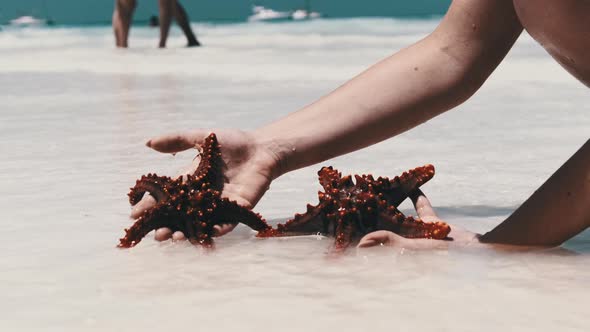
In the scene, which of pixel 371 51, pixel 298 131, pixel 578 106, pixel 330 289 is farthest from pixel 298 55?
pixel 330 289

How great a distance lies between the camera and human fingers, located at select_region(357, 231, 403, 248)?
2662mm

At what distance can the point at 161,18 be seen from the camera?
16.0 metres

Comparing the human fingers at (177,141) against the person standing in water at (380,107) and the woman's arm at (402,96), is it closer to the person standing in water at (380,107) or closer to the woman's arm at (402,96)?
the person standing in water at (380,107)

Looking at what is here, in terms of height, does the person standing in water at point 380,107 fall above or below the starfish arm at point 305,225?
above

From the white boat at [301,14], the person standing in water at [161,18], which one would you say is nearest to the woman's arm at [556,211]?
the person standing in water at [161,18]

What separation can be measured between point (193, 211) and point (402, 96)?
2.66ft

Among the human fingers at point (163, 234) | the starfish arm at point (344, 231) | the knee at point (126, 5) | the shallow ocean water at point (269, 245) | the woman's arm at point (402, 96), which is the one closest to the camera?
the shallow ocean water at point (269, 245)

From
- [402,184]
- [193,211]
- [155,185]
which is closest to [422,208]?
[402,184]

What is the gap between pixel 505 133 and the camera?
507cm

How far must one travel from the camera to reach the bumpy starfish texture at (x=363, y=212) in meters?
2.72

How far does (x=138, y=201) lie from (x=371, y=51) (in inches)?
419

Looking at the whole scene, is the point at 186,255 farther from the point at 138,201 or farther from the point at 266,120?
the point at 266,120

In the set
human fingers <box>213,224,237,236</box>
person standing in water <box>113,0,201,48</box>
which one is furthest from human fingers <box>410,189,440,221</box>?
person standing in water <box>113,0,201,48</box>

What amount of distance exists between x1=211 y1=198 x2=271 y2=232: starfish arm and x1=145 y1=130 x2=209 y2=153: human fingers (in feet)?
0.90
